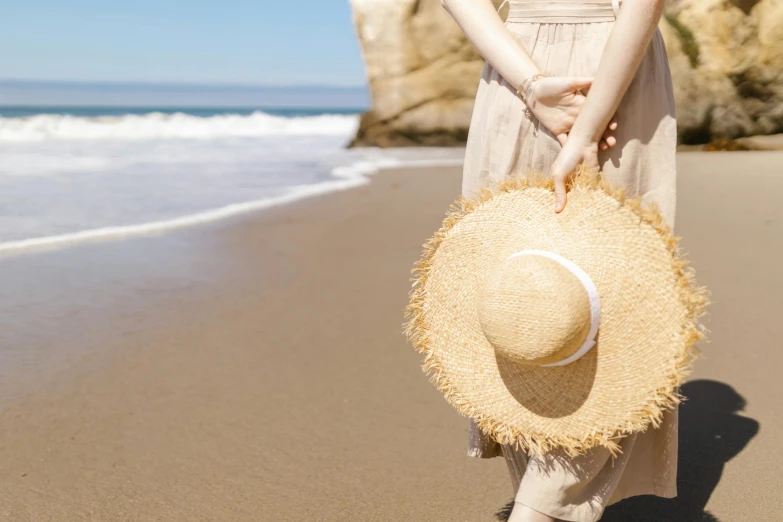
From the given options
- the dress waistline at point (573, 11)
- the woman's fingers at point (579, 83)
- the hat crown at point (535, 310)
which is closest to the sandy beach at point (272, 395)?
the hat crown at point (535, 310)

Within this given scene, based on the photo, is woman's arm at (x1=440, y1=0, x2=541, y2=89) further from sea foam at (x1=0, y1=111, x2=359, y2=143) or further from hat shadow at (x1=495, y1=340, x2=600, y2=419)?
sea foam at (x1=0, y1=111, x2=359, y2=143)

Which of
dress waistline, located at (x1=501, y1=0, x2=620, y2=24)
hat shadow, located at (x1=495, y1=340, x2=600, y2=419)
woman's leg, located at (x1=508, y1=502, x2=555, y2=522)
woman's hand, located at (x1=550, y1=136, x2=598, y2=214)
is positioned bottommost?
woman's leg, located at (x1=508, y1=502, x2=555, y2=522)

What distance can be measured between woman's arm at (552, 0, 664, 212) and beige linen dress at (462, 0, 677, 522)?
0.11 meters

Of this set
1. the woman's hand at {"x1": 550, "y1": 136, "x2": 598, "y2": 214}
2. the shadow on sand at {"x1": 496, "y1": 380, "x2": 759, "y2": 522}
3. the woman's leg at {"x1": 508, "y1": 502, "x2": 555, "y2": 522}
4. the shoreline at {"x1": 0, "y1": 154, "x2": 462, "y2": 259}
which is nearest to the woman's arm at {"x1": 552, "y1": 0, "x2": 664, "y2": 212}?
the woman's hand at {"x1": 550, "y1": 136, "x2": 598, "y2": 214}

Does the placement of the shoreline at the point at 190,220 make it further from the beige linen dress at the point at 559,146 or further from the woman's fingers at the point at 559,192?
the woman's fingers at the point at 559,192

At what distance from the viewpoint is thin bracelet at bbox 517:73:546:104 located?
1.88m

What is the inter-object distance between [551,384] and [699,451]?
1.26 metres

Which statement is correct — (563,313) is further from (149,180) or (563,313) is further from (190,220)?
(149,180)

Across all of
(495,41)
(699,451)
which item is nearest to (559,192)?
(495,41)

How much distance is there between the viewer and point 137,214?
6938 mm

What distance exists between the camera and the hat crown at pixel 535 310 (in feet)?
5.42

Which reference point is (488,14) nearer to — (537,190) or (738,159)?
(537,190)

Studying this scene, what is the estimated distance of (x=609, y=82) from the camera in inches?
70.6

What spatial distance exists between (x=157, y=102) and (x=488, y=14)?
235ft
